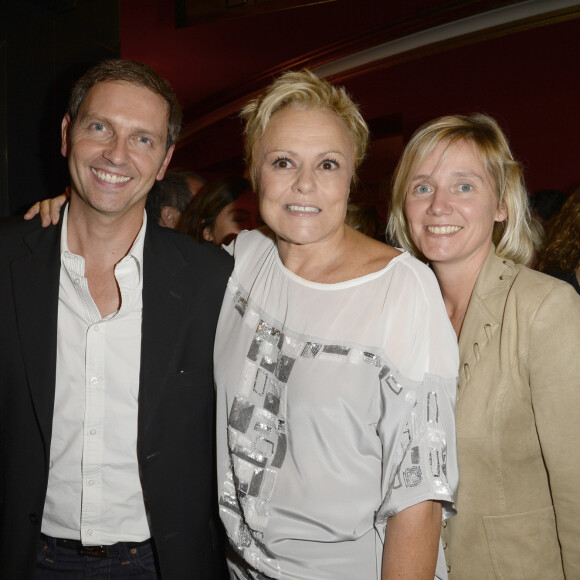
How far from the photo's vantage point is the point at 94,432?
1.66 metres

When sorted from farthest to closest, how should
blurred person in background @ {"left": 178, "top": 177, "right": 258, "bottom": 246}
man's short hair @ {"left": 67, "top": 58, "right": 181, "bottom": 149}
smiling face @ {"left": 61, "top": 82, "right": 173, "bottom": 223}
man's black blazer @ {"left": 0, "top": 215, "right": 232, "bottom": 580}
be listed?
1. blurred person in background @ {"left": 178, "top": 177, "right": 258, "bottom": 246}
2. man's short hair @ {"left": 67, "top": 58, "right": 181, "bottom": 149}
3. smiling face @ {"left": 61, "top": 82, "right": 173, "bottom": 223}
4. man's black blazer @ {"left": 0, "top": 215, "right": 232, "bottom": 580}

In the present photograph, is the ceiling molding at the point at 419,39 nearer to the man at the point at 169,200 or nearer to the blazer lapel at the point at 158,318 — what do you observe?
the man at the point at 169,200

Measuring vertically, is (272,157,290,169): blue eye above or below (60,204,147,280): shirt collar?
above

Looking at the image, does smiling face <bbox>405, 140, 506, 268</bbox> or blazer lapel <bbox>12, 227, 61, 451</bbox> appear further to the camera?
smiling face <bbox>405, 140, 506, 268</bbox>

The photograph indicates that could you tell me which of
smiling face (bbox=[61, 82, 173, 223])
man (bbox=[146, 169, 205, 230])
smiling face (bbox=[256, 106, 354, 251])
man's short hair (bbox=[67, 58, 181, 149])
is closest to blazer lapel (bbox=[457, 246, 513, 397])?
smiling face (bbox=[256, 106, 354, 251])

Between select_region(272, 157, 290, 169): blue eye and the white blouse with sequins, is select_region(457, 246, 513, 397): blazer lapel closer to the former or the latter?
the white blouse with sequins

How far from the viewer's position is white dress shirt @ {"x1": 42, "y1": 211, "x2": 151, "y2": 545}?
1.66m

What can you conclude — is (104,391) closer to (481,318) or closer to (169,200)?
(481,318)

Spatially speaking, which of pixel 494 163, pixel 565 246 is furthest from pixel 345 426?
pixel 565 246

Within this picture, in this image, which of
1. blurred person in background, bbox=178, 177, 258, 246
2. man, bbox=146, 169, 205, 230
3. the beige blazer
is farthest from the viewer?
man, bbox=146, 169, 205, 230

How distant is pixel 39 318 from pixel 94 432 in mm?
359

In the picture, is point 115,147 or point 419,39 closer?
point 115,147

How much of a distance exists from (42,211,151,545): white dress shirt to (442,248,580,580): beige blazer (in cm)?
93

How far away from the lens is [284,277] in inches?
66.9
